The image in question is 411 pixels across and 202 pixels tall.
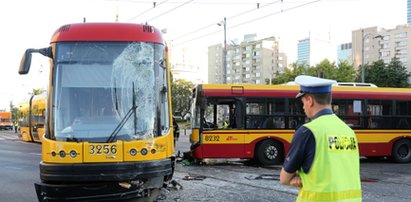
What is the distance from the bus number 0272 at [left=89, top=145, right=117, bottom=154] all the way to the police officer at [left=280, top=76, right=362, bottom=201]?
488cm

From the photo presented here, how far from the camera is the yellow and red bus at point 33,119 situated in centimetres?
2855

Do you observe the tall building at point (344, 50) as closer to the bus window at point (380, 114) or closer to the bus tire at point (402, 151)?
the bus tire at point (402, 151)

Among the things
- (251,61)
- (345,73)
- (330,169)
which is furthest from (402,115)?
(251,61)

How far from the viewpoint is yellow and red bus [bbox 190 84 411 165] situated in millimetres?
14422

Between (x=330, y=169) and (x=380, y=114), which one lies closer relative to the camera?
(x=330, y=169)

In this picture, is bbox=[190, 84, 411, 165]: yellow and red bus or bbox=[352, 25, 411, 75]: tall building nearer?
bbox=[190, 84, 411, 165]: yellow and red bus

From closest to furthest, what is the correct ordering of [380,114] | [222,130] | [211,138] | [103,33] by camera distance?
[103,33]
[211,138]
[222,130]
[380,114]

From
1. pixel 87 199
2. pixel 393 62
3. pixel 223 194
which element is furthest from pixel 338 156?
pixel 393 62

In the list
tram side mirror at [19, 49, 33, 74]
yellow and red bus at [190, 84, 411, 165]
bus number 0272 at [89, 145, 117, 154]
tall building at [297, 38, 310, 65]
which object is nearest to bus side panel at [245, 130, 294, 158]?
yellow and red bus at [190, 84, 411, 165]

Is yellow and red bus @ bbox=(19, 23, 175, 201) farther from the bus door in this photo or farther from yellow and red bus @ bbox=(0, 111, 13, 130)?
yellow and red bus @ bbox=(0, 111, 13, 130)

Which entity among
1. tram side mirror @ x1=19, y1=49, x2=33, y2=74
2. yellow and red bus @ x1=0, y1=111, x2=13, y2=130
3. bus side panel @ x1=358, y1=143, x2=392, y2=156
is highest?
tram side mirror @ x1=19, y1=49, x2=33, y2=74

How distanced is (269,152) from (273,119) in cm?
113

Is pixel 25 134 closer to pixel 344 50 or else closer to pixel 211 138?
pixel 211 138

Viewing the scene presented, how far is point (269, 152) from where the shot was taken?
48.4ft
